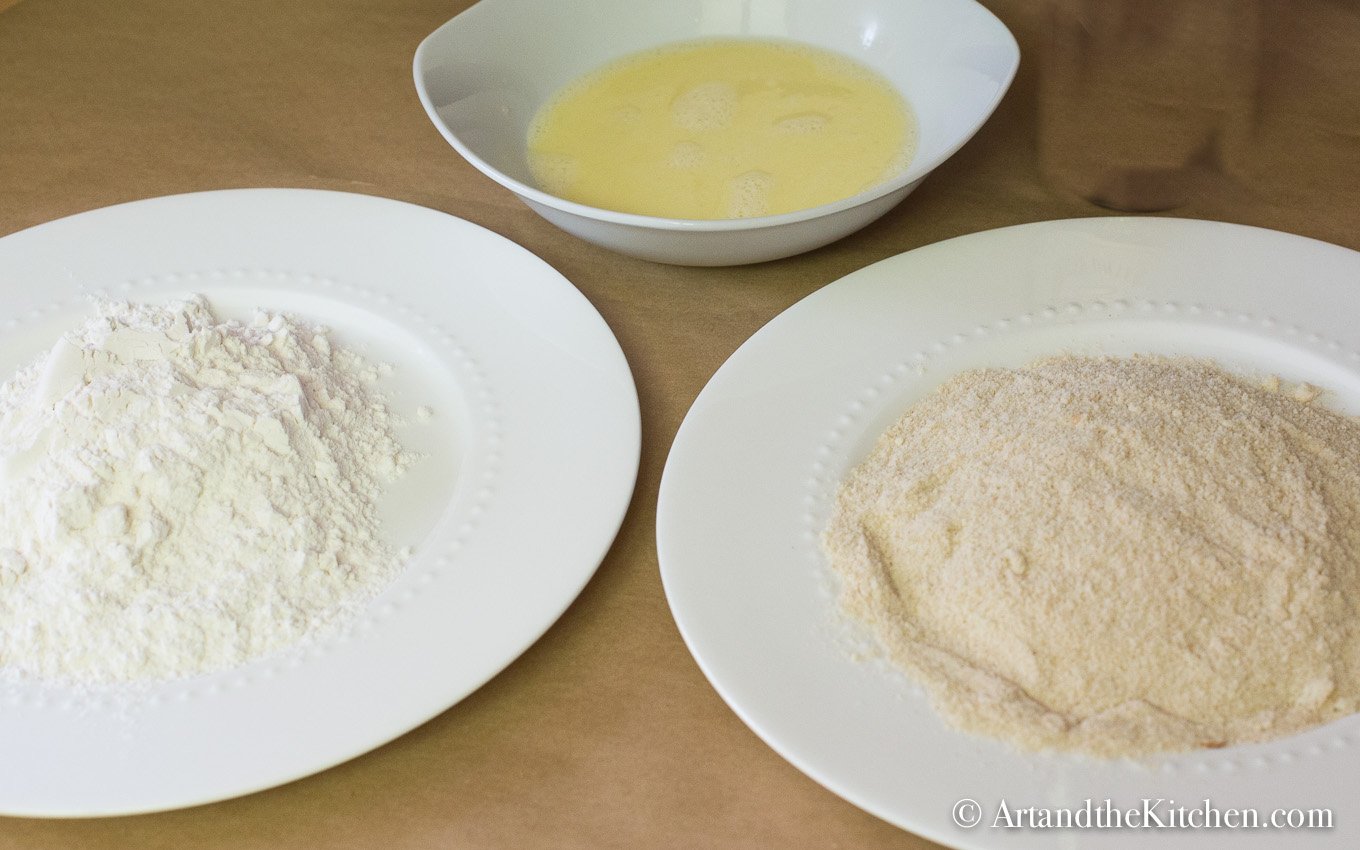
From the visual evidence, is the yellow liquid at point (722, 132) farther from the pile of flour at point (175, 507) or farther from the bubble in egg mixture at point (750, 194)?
the pile of flour at point (175, 507)

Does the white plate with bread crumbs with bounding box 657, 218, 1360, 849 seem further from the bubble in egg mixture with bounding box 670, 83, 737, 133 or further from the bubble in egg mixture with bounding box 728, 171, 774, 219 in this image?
the bubble in egg mixture with bounding box 670, 83, 737, 133

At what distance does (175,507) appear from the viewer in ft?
2.48

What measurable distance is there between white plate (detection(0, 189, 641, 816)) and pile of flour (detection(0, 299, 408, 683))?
23 millimetres

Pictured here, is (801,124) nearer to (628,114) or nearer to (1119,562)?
(628,114)

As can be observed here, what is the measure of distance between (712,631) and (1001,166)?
2.08ft

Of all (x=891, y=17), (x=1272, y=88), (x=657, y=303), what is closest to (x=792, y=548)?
(x=657, y=303)

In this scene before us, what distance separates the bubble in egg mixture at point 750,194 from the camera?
969 mm

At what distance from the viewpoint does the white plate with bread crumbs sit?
0.60 m

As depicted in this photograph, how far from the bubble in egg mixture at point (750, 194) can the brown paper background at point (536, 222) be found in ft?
0.21

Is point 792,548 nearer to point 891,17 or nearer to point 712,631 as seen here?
point 712,631

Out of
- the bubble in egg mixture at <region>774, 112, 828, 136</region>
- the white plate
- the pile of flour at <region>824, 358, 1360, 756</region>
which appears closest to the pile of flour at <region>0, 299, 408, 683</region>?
the white plate
